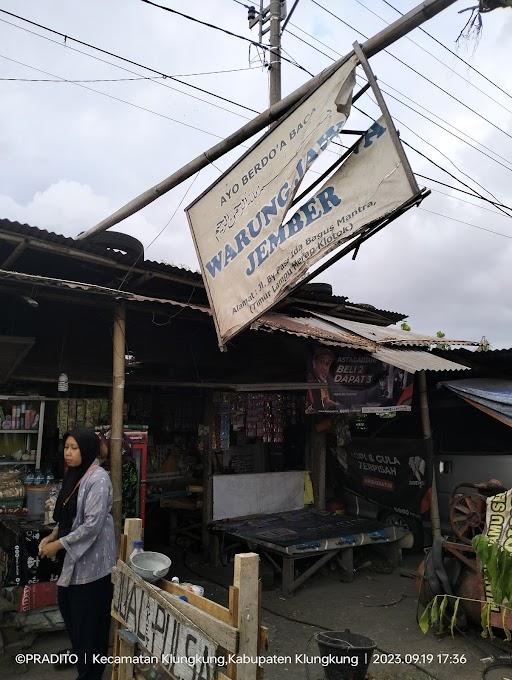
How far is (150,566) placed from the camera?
11.1 ft

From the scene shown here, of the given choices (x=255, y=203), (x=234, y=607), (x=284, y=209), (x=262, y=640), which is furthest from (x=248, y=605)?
(x=255, y=203)

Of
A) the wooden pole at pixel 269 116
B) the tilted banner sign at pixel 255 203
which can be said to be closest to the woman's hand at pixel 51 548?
the tilted banner sign at pixel 255 203

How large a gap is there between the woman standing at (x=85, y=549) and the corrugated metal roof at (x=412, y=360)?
4049mm

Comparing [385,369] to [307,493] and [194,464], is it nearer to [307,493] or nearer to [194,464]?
[307,493]

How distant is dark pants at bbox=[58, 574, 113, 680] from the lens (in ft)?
12.1

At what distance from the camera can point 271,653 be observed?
15.8ft

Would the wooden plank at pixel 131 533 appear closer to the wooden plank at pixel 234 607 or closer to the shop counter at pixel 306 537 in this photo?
the wooden plank at pixel 234 607

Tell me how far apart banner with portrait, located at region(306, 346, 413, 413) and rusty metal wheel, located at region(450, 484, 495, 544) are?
1.88 metres

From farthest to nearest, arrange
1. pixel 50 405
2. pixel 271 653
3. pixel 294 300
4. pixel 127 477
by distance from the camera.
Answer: pixel 294 300 < pixel 50 405 < pixel 127 477 < pixel 271 653

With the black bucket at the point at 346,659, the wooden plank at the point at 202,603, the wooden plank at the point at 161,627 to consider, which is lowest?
the black bucket at the point at 346,659

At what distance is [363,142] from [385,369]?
405 cm

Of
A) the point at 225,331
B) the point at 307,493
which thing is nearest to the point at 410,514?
the point at 307,493

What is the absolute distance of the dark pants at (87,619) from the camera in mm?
3686

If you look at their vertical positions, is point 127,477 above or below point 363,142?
below
